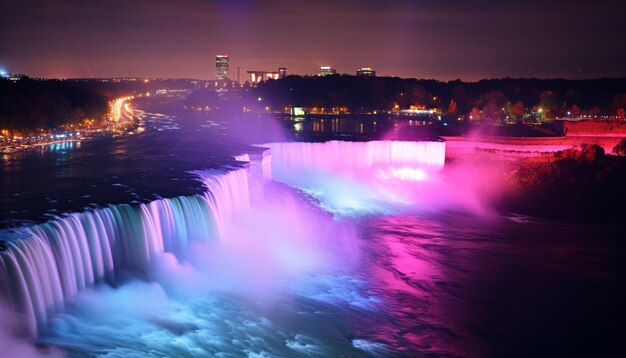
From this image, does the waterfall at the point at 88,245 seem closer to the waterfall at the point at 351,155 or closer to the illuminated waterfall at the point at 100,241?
the illuminated waterfall at the point at 100,241

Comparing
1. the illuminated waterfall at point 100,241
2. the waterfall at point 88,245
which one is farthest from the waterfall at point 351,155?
the waterfall at point 88,245

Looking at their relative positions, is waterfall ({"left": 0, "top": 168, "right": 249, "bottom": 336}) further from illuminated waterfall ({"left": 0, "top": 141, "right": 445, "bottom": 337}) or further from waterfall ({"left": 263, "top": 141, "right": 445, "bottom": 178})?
waterfall ({"left": 263, "top": 141, "right": 445, "bottom": 178})

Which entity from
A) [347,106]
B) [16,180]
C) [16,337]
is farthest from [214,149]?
[347,106]

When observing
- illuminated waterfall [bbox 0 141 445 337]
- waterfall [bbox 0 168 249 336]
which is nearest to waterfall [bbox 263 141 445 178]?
illuminated waterfall [bbox 0 141 445 337]

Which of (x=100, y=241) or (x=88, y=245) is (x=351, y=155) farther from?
(x=88, y=245)

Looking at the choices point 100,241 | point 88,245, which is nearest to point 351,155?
point 100,241

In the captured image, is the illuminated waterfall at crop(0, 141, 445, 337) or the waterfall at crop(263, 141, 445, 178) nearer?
the illuminated waterfall at crop(0, 141, 445, 337)
